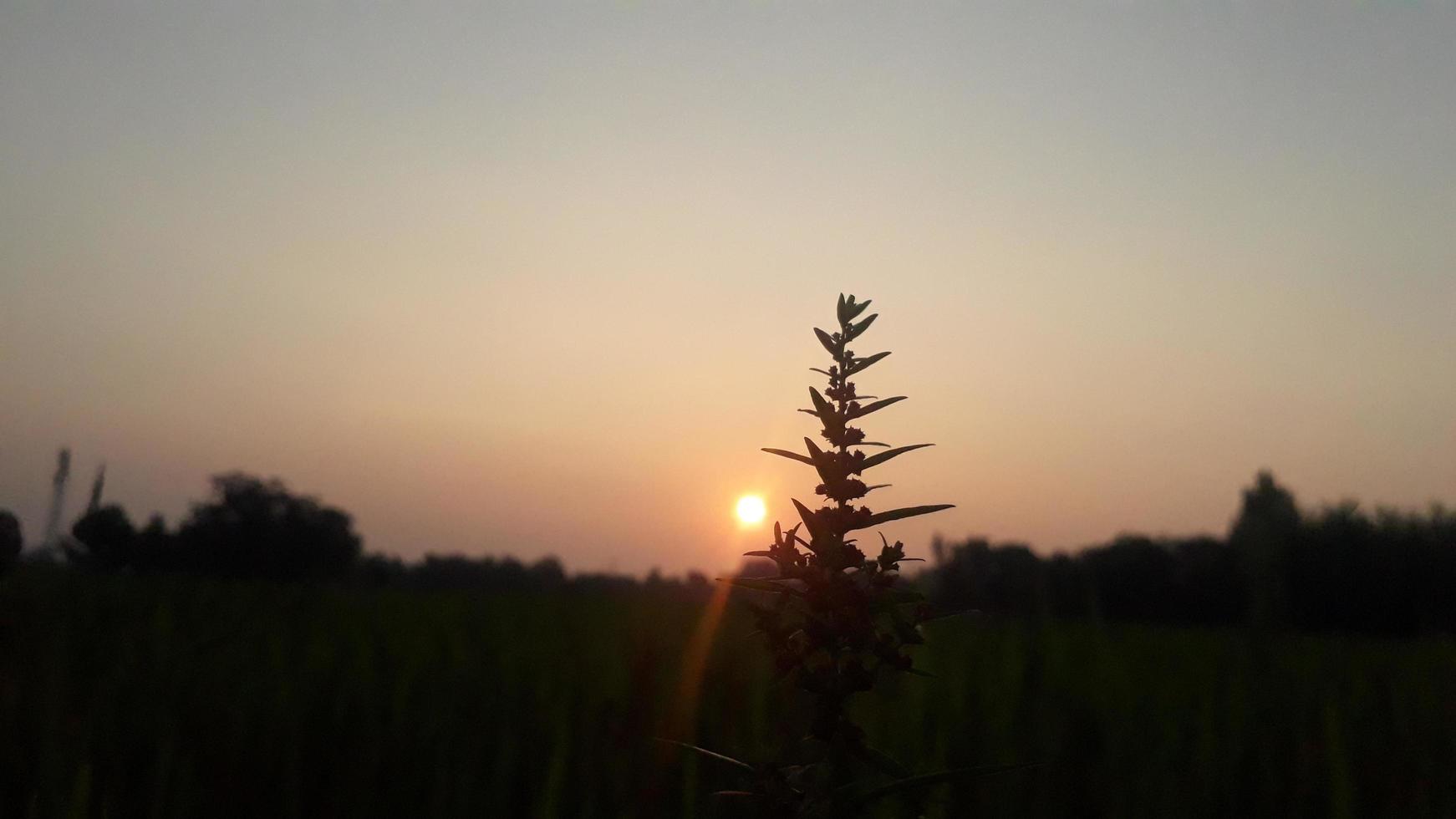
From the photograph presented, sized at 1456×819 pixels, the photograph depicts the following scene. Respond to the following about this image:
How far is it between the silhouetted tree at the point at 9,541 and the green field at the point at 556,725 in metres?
0.99

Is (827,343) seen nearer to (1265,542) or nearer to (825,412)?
(825,412)

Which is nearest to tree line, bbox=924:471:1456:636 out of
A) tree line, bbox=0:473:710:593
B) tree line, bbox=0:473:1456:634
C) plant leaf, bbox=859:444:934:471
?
tree line, bbox=0:473:1456:634

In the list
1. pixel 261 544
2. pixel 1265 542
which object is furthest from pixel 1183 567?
pixel 261 544

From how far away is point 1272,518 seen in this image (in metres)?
16.6

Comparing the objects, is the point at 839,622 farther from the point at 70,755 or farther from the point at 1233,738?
the point at 1233,738

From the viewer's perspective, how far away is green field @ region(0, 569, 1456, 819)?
2605 millimetres

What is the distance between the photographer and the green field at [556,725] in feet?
8.55

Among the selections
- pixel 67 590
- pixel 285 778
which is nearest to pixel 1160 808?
pixel 285 778

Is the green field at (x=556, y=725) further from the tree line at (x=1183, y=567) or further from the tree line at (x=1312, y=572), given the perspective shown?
the tree line at (x=1312, y=572)

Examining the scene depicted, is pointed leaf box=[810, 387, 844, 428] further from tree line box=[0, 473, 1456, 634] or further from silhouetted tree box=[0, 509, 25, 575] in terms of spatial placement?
tree line box=[0, 473, 1456, 634]

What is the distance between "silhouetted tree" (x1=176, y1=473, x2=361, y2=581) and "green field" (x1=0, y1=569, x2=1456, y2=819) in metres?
4.49

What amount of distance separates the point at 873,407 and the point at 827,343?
51 mm

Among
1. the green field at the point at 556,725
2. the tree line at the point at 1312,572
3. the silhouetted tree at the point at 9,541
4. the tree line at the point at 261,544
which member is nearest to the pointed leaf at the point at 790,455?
the silhouetted tree at the point at 9,541

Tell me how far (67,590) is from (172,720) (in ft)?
10.8
